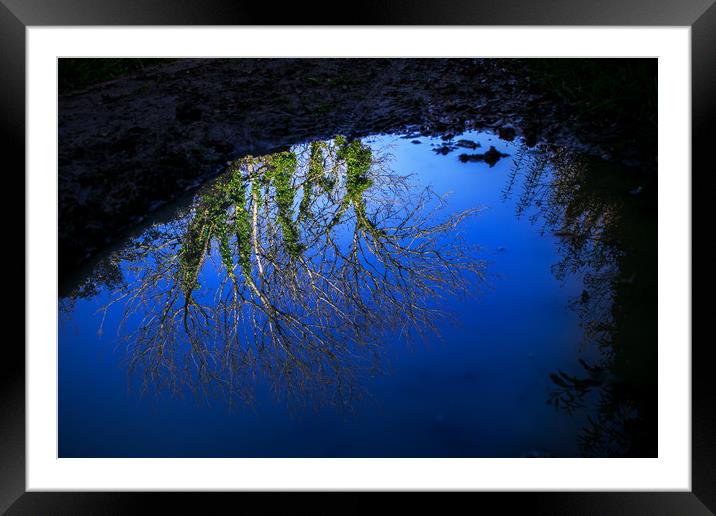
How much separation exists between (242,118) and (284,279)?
160 centimetres

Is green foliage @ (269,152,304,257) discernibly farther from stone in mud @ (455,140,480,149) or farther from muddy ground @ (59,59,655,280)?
stone in mud @ (455,140,480,149)

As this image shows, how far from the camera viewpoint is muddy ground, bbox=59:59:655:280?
2.82 m

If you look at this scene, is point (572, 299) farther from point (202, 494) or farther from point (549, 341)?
point (202, 494)

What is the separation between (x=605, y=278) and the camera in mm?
2213

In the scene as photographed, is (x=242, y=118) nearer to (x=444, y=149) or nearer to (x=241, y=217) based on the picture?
(x=241, y=217)

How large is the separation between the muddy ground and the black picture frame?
1.34 metres

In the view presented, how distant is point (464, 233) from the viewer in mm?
2570

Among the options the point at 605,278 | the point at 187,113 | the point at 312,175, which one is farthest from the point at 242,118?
the point at 605,278

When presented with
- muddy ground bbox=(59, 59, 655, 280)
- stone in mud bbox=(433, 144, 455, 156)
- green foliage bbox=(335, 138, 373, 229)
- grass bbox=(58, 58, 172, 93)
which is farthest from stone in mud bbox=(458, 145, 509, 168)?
grass bbox=(58, 58, 172, 93)

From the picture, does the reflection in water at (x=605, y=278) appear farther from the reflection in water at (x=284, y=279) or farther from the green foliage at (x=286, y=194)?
the green foliage at (x=286, y=194)
